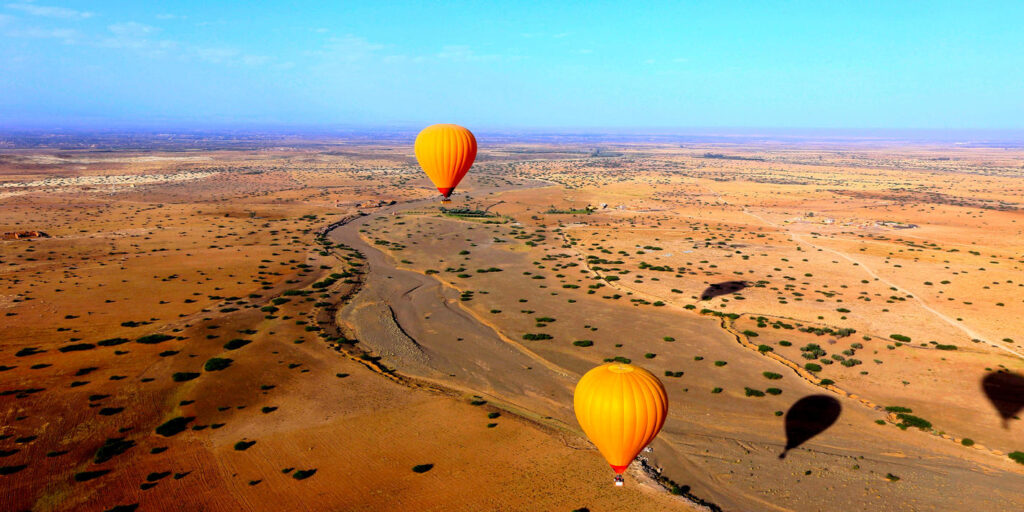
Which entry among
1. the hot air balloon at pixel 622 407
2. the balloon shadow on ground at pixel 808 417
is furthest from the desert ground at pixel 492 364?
the hot air balloon at pixel 622 407

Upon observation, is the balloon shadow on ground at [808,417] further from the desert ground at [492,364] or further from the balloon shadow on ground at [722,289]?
the balloon shadow on ground at [722,289]

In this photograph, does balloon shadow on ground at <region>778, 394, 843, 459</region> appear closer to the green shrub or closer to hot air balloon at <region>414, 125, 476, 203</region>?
the green shrub

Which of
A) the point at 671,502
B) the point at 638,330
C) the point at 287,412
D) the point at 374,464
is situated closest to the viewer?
the point at 671,502

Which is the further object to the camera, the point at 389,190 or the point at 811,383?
the point at 389,190

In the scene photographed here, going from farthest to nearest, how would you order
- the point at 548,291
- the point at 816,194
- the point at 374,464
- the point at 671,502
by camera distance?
the point at 816,194
the point at 548,291
the point at 374,464
the point at 671,502

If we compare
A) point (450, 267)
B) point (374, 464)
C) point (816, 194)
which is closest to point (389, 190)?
point (450, 267)

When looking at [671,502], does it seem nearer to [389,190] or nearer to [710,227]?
[710,227]

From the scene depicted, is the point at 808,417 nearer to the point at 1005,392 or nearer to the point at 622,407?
the point at 1005,392
